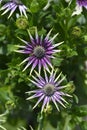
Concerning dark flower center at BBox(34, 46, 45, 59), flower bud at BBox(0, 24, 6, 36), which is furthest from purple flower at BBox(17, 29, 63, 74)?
flower bud at BBox(0, 24, 6, 36)

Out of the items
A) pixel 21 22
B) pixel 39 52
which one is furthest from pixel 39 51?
pixel 21 22

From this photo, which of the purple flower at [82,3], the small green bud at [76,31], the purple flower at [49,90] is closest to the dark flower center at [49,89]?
the purple flower at [49,90]

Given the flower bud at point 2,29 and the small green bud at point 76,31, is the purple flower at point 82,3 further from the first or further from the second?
the flower bud at point 2,29

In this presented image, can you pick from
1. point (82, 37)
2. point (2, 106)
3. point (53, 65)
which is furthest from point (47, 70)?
point (2, 106)

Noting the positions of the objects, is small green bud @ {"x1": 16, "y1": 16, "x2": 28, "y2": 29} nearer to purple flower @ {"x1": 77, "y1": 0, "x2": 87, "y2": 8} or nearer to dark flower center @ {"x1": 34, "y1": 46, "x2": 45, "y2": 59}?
dark flower center @ {"x1": 34, "y1": 46, "x2": 45, "y2": 59}

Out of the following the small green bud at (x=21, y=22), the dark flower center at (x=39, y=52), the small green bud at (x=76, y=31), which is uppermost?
the small green bud at (x=21, y=22)

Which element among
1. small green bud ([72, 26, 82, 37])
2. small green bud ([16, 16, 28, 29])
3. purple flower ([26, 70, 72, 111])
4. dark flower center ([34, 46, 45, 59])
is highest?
small green bud ([16, 16, 28, 29])
